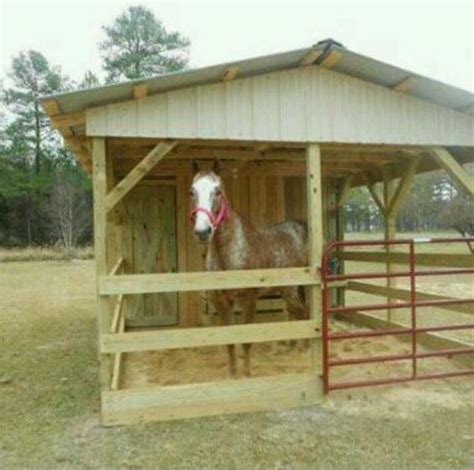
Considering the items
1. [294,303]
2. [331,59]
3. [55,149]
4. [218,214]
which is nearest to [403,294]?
[294,303]

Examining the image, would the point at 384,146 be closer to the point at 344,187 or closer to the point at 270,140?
the point at 270,140

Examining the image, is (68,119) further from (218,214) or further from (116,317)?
(116,317)

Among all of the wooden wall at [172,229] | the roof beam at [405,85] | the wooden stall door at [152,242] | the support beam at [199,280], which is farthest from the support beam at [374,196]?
the support beam at [199,280]

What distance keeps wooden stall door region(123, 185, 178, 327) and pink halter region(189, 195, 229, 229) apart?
290cm

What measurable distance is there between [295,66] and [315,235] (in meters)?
1.73

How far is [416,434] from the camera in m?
4.54

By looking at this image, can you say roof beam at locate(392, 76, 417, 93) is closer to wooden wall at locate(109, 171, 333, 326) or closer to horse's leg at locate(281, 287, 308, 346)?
horse's leg at locate(281, 287, 308, 346)

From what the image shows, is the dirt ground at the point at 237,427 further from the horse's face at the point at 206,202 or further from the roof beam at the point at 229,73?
the roof beam at the point at 229,73

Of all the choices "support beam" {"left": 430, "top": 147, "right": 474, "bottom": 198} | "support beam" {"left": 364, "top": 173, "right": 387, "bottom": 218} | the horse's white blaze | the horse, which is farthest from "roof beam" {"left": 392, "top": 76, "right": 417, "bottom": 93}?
"support beam" {"left": 364, "top": 173, "right": 387, "bottom": 218}

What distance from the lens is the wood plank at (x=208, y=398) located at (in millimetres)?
4934

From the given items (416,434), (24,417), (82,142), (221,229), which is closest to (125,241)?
(82,142)

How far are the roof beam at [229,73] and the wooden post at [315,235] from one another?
3.39ft

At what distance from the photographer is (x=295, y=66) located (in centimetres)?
560

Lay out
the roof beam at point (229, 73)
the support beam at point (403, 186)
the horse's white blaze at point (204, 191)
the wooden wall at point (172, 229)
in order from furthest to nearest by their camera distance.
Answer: the wooden wall at point (172, 229) → the support beam at point (403, 186) → the horse's white blaze at point (204, 191) → the roof beam at point (229, 73)
